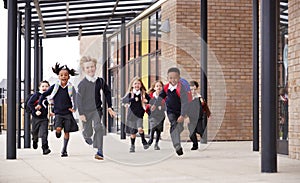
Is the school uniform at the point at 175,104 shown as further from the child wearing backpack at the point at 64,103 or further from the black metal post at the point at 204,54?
the black metal post at the point at 204,54

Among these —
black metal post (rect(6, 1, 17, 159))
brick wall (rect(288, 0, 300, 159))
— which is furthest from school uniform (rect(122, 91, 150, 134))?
brick wall (rect(288, 0, 300, 159))

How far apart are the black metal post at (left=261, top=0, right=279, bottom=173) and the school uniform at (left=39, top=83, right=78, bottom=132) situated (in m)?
4.30

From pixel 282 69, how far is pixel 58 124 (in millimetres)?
4103

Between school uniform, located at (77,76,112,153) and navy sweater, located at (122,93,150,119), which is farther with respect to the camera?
navy sweater, located at (122,93,150,119)

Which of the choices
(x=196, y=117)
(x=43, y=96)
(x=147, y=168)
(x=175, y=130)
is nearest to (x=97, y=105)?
(x=175, y=130)

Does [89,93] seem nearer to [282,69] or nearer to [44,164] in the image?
[44,164]

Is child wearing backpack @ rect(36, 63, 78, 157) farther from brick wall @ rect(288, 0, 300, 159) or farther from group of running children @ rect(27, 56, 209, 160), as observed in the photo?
brick wall @ rect(288, 0, 300, 159)

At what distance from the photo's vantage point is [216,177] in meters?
7.59

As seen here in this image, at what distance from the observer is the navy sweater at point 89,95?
34.6 feet

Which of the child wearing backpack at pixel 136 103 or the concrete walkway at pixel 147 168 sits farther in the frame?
the child wearing backpack at pixel 136 103

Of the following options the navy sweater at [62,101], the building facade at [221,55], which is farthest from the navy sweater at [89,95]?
the building facade at [221,55]

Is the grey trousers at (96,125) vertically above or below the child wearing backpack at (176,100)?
below

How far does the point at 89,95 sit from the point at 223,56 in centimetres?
669

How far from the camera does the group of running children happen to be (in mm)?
10547
